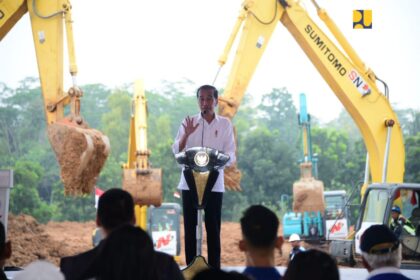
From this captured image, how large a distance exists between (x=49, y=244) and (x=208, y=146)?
20949 mm

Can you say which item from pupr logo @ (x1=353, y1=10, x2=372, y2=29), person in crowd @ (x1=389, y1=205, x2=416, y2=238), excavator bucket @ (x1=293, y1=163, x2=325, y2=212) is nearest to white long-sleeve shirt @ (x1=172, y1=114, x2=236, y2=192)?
person in crowd @ (x1=389, y1=205, x2=416, y2=238)

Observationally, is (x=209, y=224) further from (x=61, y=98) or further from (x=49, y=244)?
(x=49, y=244)

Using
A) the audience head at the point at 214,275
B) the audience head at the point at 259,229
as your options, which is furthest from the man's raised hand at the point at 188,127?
the audience head at the point at 214,275

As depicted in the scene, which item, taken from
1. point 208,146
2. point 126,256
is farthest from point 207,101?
point 126,256

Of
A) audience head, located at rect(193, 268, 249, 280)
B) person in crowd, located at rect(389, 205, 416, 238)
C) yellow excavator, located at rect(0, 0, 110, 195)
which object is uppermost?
yellow excavator, located at rect(0, 0, 110, 195)

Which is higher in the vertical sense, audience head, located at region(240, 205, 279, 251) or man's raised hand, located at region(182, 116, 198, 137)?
man's raised hand, located at region(182, 116, 198, 137)

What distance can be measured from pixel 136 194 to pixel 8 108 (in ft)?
161

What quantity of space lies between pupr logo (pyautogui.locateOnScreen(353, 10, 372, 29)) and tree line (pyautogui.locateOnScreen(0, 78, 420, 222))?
30.6 meters

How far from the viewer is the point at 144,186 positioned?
16.5m

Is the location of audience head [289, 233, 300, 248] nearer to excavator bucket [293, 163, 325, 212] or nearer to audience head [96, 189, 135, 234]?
excavator bucket [293, 163, 325, 212]

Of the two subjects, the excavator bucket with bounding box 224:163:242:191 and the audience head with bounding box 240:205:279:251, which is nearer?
the audience head with bounding box 240:205:279:251

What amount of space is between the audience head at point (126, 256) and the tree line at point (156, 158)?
136 ft

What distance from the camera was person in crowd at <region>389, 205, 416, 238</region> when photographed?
13.6m

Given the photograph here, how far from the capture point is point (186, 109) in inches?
2936
